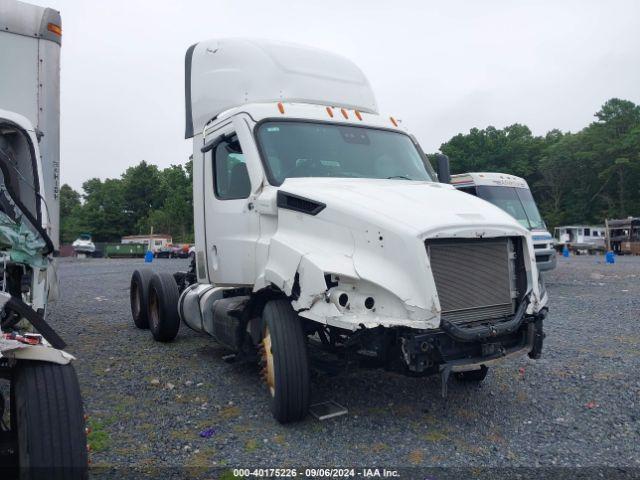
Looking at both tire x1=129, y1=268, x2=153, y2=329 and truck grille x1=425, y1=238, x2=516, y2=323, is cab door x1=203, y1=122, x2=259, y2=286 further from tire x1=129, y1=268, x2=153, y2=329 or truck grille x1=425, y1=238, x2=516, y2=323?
tire x1=129, y1=268, x2=153, y2=329

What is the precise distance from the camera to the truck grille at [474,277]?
3693 millimetres

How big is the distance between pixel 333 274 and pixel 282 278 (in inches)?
23.0

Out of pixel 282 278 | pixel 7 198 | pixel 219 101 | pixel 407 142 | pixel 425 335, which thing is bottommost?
pixel 425 335

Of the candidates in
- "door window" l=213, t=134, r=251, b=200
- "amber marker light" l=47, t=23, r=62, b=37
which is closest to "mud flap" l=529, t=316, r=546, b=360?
"door window" l=213, t=134, r=251, b=200

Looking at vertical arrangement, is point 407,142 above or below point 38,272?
above

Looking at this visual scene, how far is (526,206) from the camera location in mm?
13914

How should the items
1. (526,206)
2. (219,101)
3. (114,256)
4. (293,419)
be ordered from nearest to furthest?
(293,419) < (219,101) < (526,206) < (114,256)

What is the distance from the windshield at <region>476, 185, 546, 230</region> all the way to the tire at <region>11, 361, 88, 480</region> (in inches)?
484

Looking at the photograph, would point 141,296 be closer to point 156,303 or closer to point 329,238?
point 156,303

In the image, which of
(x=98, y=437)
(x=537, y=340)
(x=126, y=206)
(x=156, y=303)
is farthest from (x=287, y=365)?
(x=126, y=206)

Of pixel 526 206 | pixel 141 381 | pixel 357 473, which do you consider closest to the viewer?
pixel 357 473

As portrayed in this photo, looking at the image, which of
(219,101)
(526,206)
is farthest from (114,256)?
(219,101)

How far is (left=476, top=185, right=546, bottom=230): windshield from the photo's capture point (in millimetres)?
13523

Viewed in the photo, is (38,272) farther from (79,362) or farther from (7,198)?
(79,362)
